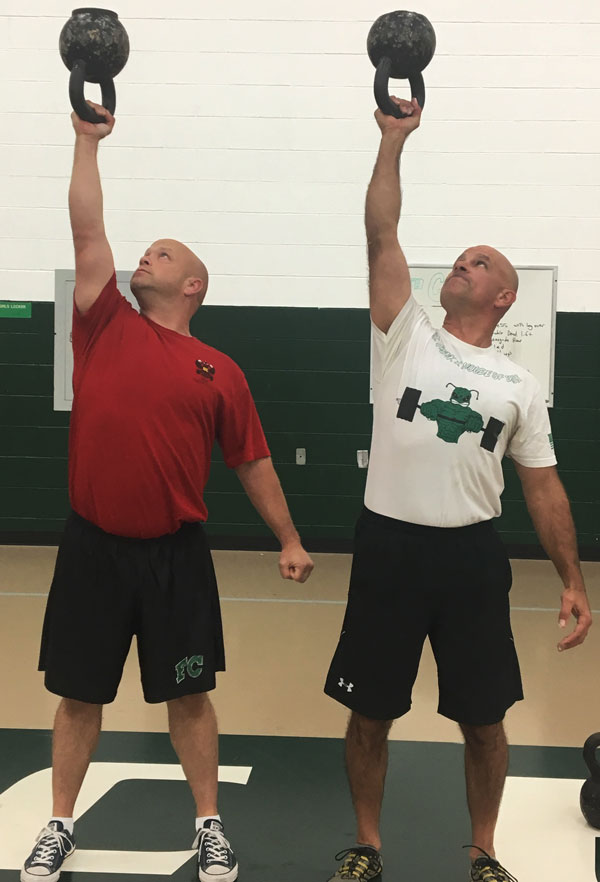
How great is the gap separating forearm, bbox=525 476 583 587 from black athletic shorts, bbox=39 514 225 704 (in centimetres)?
90

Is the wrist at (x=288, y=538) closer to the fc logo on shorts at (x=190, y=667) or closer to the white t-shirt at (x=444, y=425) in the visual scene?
the white t-shirt at (x=444, y=425)

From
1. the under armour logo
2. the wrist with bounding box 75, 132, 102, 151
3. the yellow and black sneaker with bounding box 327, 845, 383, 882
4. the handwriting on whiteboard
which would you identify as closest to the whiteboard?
the handwriting on whiteboard

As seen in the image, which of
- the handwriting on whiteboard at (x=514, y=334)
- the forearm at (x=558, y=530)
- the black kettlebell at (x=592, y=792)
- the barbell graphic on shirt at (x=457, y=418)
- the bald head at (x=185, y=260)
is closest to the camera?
the barbell graphic on shirt at (x=457, y=418)

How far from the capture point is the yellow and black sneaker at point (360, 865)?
2.34m

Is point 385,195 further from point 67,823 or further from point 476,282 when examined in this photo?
point 67,823

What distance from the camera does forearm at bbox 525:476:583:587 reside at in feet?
7.87

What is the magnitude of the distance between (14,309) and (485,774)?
4.92m

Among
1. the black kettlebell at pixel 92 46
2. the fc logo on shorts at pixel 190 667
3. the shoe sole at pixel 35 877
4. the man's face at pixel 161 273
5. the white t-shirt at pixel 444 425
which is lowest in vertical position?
the shoe sole at pixel 35 877

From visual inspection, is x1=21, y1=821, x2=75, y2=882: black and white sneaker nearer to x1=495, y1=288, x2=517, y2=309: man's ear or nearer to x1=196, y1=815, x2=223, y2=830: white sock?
x1=196, y1=815, x2=223, y2=830: white sock

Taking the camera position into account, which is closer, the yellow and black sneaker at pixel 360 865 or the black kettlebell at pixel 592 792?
the yellow and black sneaker at pixel 360 865

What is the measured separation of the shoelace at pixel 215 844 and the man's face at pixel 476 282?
1.47 m

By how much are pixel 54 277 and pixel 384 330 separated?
14.5ft

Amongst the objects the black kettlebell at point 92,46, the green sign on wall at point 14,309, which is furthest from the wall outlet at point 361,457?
the black kettlebell at point 92,46

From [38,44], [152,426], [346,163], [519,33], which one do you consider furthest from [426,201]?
[152,426]
